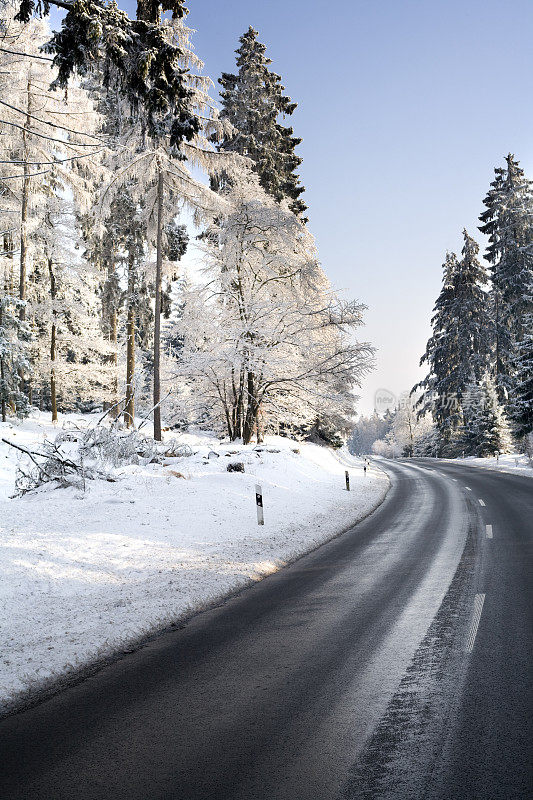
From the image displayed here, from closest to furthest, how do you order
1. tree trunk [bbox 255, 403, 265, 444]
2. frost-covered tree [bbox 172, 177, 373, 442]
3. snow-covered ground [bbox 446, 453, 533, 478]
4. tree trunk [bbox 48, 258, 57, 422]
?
frost-covered tree [bbox 172, 177, 373, 442] < tree trunk [bbox 255, 403, 265, 444] < tree trunk [bbox 48, 258, 57, 422] < snow-covered ground [bbox 446, 453, 533, 478]

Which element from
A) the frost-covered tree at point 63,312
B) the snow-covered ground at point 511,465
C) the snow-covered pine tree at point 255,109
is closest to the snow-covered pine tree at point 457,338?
the snow-covered ground at point 511,465

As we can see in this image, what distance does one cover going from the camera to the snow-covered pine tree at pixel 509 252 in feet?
123

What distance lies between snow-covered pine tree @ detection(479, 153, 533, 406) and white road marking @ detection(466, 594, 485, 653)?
3470 cm

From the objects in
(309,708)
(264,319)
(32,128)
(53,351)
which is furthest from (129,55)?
(53,351)

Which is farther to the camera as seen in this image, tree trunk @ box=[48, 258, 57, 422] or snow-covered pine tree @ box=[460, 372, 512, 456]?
snow-covered pine tree @ box=[460, 372, 512, 456]

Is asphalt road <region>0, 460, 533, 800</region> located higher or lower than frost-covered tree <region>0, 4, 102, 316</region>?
lower

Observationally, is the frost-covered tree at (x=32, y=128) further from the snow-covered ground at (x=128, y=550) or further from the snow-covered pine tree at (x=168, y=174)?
the snow-covered ground at (x=128, y=550)

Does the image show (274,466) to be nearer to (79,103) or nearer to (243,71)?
(79,103)

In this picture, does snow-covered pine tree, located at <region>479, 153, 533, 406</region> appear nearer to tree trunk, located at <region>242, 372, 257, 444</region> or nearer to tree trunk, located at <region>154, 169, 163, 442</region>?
tree trunk, located at <region>242, 372, 257, 444</region>

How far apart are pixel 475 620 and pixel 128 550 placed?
5.39 meters

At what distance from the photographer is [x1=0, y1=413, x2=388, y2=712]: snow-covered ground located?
505 cm

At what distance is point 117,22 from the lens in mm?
6707

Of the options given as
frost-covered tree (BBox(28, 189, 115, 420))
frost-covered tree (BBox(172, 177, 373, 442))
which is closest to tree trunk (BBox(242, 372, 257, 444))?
frost-covered tree (BBox(172, 177, 373, 442))

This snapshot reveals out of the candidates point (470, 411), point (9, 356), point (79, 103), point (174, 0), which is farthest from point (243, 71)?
point (470, 411)
